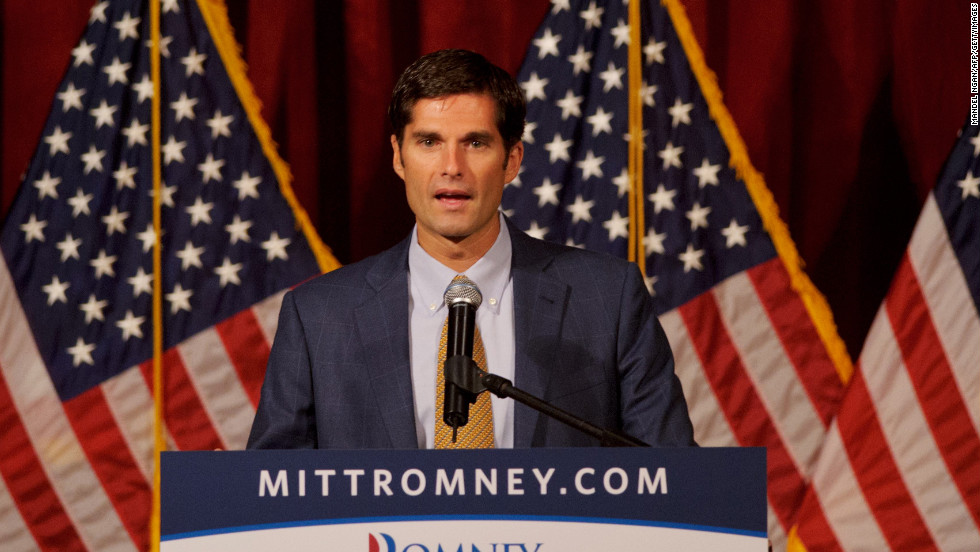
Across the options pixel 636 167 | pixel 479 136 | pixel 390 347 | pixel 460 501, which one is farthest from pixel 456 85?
pixel 636 167

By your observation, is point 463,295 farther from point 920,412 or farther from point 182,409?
point 920,412

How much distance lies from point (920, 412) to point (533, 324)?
1999 mm

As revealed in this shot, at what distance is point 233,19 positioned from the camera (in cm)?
344

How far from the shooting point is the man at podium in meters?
1.72

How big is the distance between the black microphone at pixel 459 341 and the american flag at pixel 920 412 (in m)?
2.25

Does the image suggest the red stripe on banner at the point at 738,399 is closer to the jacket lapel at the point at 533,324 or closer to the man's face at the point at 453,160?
the jacket lapel at the point at 533,324

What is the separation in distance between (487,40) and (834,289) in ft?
4.64

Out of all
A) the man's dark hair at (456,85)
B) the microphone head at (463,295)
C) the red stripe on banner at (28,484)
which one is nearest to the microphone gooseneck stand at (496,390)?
the microphone head at (463,295)

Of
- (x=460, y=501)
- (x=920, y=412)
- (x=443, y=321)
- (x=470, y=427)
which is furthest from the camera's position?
(x=920, y=412)

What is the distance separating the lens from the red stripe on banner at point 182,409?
332 cm

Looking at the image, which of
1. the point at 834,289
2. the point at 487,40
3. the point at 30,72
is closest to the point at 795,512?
the point at 834,289

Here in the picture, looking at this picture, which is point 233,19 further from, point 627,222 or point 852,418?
point 852,418

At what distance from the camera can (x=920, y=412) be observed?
128 inches

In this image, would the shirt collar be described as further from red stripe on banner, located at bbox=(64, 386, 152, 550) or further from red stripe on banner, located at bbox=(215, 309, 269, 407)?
red stripe on banner, located at bbox=(64, 386, 152, 550)
